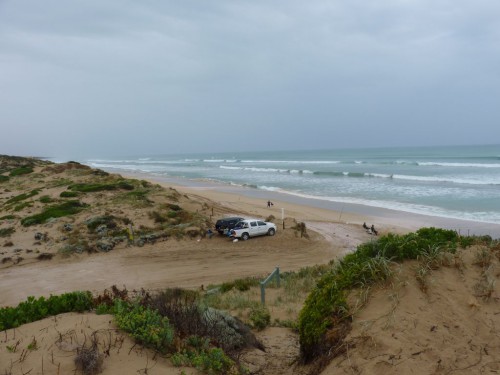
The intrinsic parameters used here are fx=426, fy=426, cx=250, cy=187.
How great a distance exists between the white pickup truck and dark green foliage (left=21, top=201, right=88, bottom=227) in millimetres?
11037

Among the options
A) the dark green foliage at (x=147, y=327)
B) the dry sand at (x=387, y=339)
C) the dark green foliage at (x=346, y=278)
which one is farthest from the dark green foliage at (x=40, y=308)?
the dark green foliage at (x=346, y=278)

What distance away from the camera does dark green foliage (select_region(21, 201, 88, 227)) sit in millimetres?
26062

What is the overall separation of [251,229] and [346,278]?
19342 millimetres

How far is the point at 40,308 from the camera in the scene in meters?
5.44

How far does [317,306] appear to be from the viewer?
243 inches

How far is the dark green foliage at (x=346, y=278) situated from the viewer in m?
5.74

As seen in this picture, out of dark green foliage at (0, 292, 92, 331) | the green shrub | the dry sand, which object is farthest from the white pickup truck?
the green shrub

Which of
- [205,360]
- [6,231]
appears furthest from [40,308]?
[6,231]

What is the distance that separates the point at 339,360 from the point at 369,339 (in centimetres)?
44

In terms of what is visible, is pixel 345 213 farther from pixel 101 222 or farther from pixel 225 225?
pixel 101 222

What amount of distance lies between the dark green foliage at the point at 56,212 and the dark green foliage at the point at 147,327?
2363 centimetres

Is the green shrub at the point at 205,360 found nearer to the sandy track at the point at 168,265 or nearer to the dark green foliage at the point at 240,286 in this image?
the dark green foliage at the point at 240,286

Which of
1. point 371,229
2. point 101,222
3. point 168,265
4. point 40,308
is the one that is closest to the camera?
point 40,308

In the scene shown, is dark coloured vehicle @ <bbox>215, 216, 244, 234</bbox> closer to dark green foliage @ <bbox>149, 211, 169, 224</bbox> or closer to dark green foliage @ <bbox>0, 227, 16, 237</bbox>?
dark green foliage @ <bbox>149, 211, 169, 224</bbox>
